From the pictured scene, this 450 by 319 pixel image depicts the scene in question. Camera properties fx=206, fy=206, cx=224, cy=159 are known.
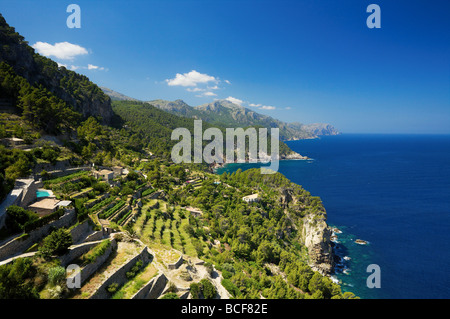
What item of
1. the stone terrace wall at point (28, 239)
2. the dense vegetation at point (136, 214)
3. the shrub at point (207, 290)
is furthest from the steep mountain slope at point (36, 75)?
the shrub at point (207, 290)

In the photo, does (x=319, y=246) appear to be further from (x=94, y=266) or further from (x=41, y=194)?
(x=41, y=194)

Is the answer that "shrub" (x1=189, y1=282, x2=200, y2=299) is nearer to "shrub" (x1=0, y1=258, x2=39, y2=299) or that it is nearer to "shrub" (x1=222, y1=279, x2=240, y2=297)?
"shrub" (x1=222, y1=279, x2=240, y2=297)

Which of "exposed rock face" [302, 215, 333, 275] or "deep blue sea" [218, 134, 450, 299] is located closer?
"deep blue sea" [218, 134, 450, 299]

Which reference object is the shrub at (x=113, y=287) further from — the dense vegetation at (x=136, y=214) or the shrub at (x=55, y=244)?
the shrub at (x=55, y=244)

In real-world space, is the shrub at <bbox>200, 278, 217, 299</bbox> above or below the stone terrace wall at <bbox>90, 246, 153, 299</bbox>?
below

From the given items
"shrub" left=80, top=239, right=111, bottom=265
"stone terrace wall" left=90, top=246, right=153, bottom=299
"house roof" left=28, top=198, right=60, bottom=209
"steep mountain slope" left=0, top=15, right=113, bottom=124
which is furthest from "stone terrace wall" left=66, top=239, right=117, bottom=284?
"steep mountain slope" left=0, top=15, right=113, bottom=124

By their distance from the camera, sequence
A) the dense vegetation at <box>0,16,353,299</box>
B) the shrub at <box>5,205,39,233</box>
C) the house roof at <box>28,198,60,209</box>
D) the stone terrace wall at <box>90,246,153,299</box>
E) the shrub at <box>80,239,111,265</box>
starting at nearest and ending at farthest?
the stone terrace wall at <box>90,246,153,299</box> → the shrub at <box>5,205,39,233</box> → the dense vegetation at <box>0,16,353,299</box> → the shrub at <box>80,239,111,265</box> → the house roof at <box>28,198,60,209</box>

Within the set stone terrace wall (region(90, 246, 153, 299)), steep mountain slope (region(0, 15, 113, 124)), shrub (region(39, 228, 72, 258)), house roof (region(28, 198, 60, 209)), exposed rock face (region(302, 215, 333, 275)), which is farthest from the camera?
steep mountain slope (region(0, 15, 113, 124))
